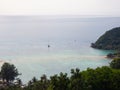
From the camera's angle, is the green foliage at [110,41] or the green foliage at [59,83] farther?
the green foliage at [110,41]

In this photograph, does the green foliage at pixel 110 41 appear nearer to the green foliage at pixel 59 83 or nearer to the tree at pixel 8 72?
the tree at pixel 8 72

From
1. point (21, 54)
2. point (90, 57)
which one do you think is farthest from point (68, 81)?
point (21, 54)

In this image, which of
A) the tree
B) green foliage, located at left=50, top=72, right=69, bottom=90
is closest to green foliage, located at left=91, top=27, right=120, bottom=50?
the tree

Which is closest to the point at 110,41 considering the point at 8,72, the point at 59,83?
the point at 8,72

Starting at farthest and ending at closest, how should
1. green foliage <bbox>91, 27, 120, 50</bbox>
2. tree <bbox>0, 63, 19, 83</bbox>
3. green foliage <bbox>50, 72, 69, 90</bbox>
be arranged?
green foliage <bbox>91, 27, 120, 50</bbox> → tree <bbox>0, 63, 19, 83</bbox> → green foliage <bbox>50, 72, 69, 90</bbox>

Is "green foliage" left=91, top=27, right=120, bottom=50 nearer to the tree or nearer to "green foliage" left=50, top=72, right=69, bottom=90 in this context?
the tree

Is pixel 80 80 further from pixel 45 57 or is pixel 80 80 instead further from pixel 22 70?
pixel 45 57

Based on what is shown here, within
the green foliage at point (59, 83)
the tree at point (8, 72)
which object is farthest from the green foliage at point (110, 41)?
the green foliage at point (59, 83)

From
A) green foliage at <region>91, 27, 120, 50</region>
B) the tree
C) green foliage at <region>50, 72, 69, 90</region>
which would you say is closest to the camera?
green foliage at <region>50, 72, 69, 90</region>

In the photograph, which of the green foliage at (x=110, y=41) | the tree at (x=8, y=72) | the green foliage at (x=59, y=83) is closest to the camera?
the green foliage at (x=59, y=83)
